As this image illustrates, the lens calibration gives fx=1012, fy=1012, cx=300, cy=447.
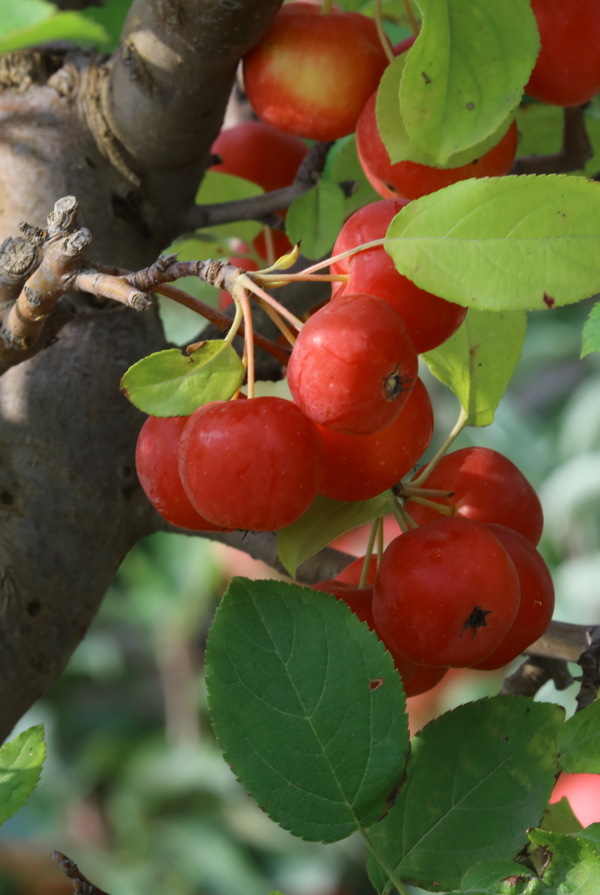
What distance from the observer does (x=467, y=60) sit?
1.99 ft

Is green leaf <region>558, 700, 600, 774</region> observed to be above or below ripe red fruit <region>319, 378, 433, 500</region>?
below

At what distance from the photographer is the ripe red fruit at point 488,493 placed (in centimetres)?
61

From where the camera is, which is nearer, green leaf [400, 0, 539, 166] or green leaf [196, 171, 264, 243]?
green leaf [400, 0, 539, 166]

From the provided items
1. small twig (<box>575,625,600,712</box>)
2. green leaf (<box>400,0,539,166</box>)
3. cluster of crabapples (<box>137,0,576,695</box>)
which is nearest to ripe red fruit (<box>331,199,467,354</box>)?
cluster of crabapples (<box>137,0,576,695</box>)

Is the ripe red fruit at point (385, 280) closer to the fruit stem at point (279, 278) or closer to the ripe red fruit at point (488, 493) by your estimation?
the fruit stem at point (279, 278)

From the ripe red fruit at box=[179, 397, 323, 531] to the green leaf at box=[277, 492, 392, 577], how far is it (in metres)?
0.08

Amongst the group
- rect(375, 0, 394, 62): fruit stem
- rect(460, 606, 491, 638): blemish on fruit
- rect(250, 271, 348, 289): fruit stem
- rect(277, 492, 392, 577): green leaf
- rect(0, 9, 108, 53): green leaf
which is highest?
rect(0, 9, 108, 53): green leaf

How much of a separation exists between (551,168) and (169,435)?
47 centimetres

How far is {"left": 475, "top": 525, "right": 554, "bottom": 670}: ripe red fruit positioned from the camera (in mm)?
A: 570

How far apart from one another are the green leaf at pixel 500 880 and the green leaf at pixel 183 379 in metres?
0.24

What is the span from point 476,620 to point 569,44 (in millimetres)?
389

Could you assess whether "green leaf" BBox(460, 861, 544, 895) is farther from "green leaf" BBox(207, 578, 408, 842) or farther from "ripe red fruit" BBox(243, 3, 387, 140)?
"ripe red fruit" BBox(243, 3, 387, 140)

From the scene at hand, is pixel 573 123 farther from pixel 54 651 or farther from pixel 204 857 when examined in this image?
pixel 204 857

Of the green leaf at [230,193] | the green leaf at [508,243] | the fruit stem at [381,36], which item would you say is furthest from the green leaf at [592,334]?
the green leaf at [230,193]
